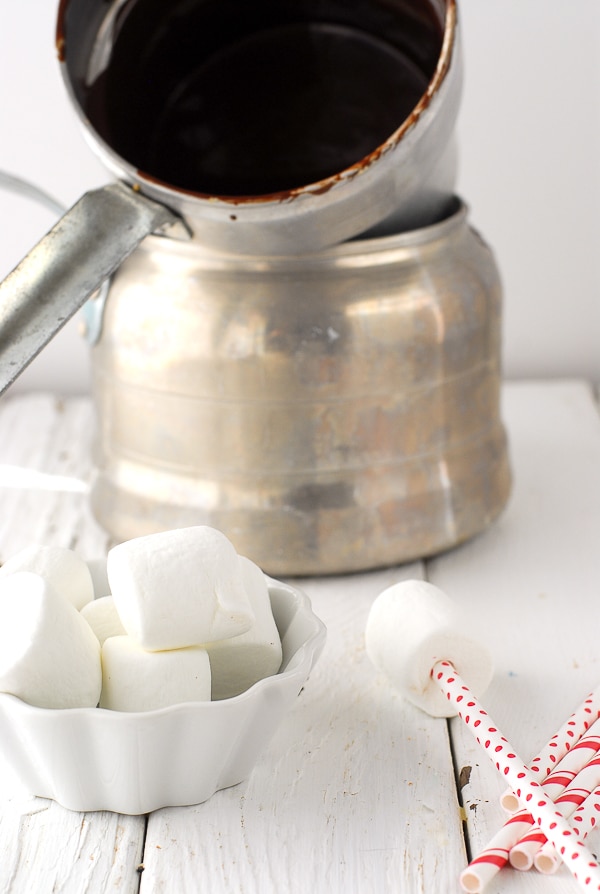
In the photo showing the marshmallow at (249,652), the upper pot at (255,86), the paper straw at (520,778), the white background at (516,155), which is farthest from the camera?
the white background at (516,155)

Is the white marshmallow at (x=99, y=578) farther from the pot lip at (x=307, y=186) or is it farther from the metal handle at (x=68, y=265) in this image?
the pot lip at (x=307, y=186)

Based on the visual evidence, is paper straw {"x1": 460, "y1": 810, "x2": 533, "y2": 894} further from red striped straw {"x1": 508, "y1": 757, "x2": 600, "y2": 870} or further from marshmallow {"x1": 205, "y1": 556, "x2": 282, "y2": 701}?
marshmallow {"x1": 205, "y1": 556, "x2": 282, "y2": 701}

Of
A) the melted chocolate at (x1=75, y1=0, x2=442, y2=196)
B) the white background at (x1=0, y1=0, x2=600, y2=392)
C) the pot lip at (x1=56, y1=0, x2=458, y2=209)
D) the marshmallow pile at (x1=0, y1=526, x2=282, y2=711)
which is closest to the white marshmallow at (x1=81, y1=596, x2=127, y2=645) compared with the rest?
the marshmallow pile at (x1=0, y1=526, x2=282, y2=711)

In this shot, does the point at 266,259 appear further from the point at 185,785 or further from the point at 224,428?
the point at 185,785

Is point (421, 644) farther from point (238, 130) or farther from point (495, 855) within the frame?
point (238, 130)

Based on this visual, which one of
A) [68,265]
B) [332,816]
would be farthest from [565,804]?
[68,265]

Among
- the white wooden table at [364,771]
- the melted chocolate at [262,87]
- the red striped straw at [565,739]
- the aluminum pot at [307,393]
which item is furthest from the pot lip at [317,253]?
the red striped straw at [565,739]
